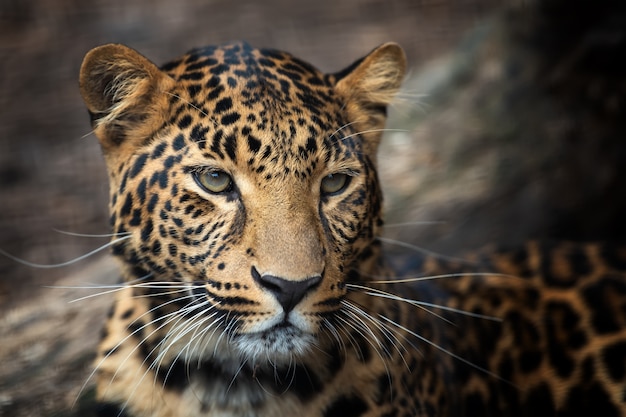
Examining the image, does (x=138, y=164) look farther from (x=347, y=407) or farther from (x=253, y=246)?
(x=347, y=407)

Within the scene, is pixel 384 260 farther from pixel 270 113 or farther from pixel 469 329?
pixel 270 113

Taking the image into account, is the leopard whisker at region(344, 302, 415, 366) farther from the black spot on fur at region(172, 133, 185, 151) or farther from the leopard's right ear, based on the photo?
the leopard's right ear

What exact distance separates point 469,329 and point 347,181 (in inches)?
43.2

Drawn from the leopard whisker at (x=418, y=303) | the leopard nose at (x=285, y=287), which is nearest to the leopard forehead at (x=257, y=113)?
the leopard nose at (x=285, y=287)

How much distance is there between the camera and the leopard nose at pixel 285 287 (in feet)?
8.54

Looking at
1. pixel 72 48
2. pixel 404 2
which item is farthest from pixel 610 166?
pixel 72 48

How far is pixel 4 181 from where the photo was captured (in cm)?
346

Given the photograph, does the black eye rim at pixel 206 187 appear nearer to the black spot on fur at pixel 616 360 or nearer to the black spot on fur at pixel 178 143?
the black spot on fur at pixel 178 143

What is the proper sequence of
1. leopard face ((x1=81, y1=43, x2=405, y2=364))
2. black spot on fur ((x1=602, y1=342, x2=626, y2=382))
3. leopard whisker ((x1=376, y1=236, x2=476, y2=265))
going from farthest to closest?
1. leopard whisker ((x1=376, y1=236, x2=476, y2=265))
2. black spot on fur ((x1=602, y1=342, x2=626, y2=382))
3. leopard face ((x1=81, y1=43, x2=405, y2=364))

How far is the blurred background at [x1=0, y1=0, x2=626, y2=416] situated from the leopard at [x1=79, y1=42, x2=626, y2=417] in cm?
33

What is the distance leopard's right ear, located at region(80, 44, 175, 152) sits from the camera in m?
2.78

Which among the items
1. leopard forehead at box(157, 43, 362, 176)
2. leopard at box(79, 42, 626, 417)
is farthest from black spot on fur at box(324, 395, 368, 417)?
leopard forehead at box(157, 43, 362, 176)

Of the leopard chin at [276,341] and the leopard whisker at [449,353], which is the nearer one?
the leopard chin at [276,341]

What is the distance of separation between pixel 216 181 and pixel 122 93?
450 millimetres
